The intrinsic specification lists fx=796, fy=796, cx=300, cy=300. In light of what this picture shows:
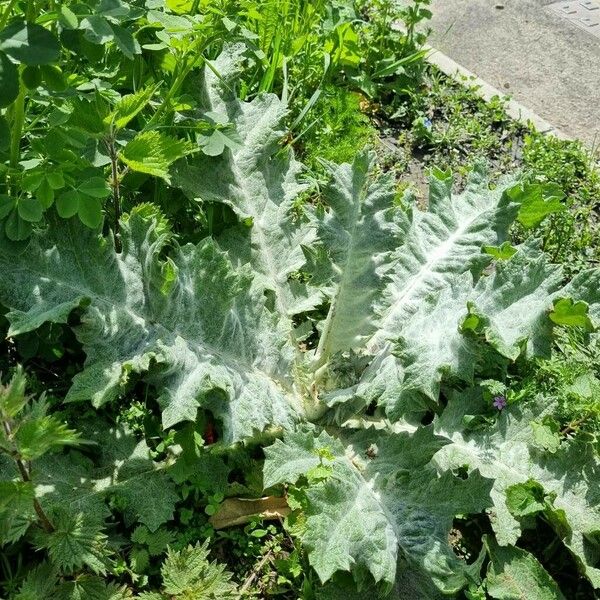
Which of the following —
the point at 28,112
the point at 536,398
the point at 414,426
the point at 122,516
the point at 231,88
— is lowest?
the point at 122,516

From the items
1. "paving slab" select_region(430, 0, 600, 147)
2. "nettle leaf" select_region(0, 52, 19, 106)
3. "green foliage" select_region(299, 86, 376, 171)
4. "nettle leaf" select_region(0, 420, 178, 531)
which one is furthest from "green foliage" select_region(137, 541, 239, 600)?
"paving slab" select_region(430, 0, 600, 147)

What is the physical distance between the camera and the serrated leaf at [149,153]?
7.55ft

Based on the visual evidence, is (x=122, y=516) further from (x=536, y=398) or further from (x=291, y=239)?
(x=536, y=398)

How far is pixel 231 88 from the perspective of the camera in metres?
2.87

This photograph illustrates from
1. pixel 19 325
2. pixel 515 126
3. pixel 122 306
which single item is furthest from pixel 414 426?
pixel 515 126

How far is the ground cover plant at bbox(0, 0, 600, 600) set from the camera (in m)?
2.15

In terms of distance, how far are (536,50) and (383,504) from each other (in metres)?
3.23

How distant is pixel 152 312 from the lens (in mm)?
2307

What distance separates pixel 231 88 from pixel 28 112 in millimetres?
717

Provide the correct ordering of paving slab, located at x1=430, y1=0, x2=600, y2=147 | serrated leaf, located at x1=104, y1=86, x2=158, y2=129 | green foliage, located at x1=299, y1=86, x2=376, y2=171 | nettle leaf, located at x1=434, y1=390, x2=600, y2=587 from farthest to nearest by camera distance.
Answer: paving slab, located at x1=430, y1=0, x2=600, y2=147 → green foliage, located at x1=299, y1=86, x2=376, y2=171 → nettle leaf, located at x1=434, y1=390, x2=600, y2=587 → serrated leaf, located at x1=104, y1=86, x2=158, y2=129

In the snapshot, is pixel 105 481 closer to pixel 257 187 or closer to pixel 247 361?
pixel 247 361

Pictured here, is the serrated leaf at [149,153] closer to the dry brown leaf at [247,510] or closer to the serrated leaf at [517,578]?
the dry brown leaf at [247,510]

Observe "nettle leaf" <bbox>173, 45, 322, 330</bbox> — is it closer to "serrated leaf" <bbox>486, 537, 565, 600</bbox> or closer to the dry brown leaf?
the dry brown leaf

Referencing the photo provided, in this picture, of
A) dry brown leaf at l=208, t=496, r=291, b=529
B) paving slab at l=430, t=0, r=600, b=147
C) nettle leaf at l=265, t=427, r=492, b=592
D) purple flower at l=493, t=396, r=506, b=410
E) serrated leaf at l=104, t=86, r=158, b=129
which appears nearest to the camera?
nettle leaf at l=265, t=427, r=492, b=592
